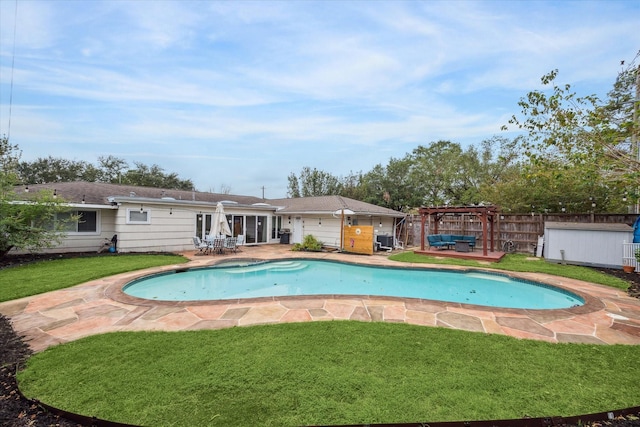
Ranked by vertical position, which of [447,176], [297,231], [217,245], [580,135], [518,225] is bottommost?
[217,245]

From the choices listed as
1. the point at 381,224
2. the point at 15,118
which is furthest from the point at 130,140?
the point at 381,224

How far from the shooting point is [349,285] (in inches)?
350

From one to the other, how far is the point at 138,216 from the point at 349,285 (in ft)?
34.2

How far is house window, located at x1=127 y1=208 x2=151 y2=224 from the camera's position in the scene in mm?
A: 12688

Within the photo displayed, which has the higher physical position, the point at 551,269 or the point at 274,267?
the point at 551,269

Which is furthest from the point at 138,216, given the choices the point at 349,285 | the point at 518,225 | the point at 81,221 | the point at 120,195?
the point at 518,225

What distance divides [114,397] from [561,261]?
48.6 ft

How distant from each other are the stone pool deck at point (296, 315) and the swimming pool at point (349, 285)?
1.07 m

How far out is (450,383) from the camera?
3.00 metres

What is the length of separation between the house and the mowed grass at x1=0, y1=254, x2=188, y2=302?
5.71ft

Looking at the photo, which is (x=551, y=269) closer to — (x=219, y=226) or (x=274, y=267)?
(x=274, y=267)

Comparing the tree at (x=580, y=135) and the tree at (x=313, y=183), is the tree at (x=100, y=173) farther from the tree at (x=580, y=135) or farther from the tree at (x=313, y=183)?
the tree at (x=580, y=135)

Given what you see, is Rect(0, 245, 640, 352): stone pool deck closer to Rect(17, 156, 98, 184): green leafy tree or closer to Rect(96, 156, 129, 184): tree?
Rect(17, 156, 98, 184): green leafy tree

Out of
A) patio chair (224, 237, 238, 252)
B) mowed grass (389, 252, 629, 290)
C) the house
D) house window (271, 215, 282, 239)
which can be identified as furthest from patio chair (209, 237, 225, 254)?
mowed grass (389, 252, 629, 290)
